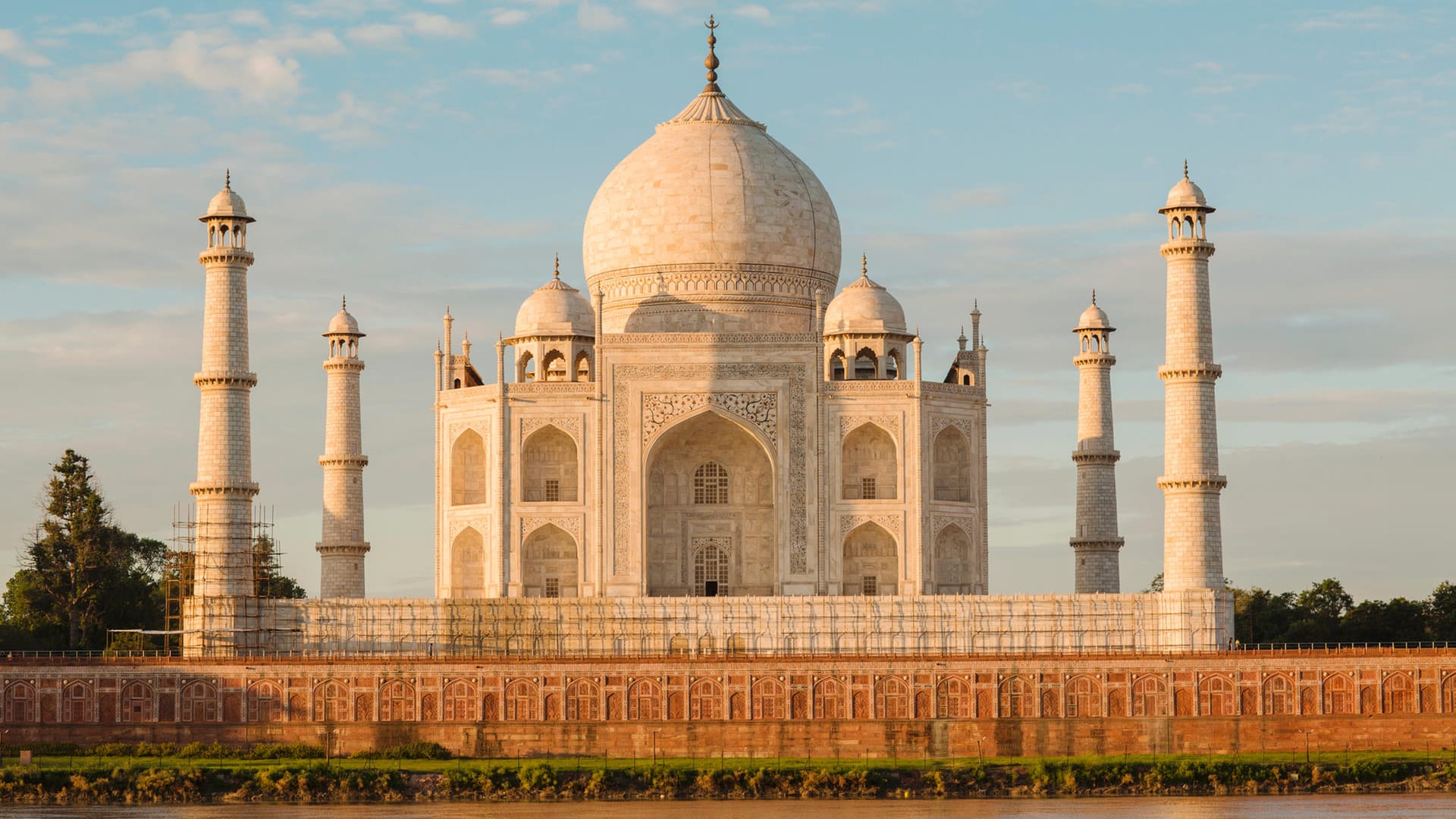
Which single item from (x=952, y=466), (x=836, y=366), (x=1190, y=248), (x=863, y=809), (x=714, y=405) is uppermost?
(x=1190, y=248)

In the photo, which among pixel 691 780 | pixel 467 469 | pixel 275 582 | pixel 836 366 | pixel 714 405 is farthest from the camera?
pixel 275 582

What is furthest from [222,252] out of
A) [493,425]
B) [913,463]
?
[913,463]

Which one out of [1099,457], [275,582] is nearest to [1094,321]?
[1099,457]

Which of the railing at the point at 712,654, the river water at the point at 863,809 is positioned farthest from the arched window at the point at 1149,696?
the river water at the point at 863,809

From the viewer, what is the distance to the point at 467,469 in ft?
143

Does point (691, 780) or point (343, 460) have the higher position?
point (343, 460)

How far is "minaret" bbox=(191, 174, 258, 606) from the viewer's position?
39.1m

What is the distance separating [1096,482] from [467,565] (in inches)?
458

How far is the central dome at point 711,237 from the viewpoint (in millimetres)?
44969

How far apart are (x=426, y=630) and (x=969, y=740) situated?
29.9 ft

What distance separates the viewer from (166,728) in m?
37.2

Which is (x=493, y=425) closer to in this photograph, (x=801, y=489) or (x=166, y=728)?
(x=801, y=489)

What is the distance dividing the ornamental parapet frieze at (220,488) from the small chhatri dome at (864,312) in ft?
36.4

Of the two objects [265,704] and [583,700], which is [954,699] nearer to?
[583,700]
